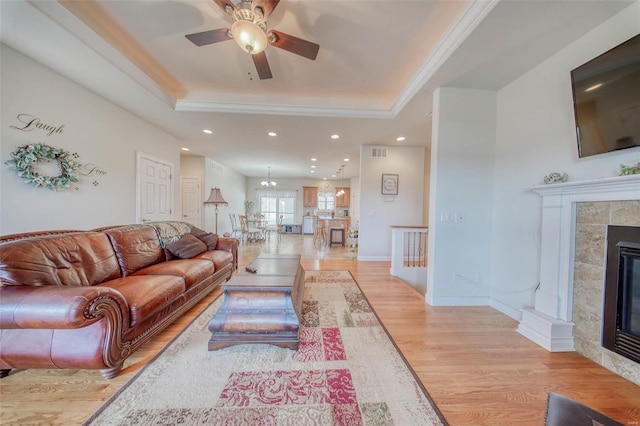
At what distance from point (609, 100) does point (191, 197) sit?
26.3ft

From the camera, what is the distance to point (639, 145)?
5.14ft

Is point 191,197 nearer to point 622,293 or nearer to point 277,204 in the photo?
point 277,204

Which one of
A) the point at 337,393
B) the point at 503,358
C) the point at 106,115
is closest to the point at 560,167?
the point at 503,358

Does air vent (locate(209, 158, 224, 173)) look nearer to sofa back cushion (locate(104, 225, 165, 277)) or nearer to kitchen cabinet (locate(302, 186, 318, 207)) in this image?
kitchen cabinet (locate(302, 186, 318, 207))

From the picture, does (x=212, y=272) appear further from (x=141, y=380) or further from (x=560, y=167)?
(x=560, y=167)

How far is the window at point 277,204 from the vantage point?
11039 mm

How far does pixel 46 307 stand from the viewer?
138cm

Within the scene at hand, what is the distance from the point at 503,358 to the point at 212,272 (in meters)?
3.19

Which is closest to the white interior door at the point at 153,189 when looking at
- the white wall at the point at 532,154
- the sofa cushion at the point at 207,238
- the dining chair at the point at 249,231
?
the sofa cushion at the point at 207,238

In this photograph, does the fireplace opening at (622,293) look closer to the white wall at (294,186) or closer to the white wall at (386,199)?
the white wall at (386,199)

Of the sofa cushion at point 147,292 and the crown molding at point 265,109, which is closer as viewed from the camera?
the sofa cushion at point 147,292

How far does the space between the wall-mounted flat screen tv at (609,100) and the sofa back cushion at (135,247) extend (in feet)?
14.7

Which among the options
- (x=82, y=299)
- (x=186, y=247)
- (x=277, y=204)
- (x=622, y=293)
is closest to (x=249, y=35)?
(x=82, y=299)

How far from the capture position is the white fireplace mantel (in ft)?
6.53
